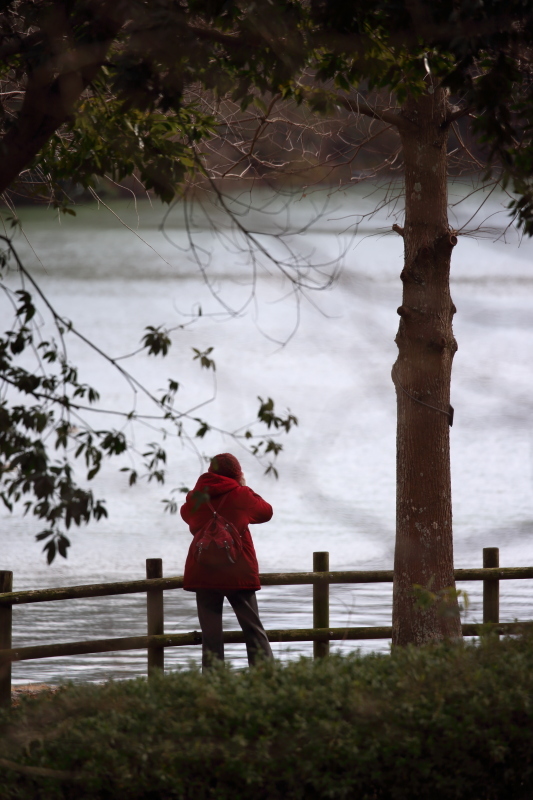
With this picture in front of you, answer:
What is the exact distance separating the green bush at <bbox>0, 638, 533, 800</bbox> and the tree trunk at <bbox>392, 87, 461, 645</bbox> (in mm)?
2626

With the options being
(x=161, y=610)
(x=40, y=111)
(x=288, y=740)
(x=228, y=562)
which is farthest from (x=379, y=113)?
(x=288, y=740)

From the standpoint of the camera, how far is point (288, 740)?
322 cm

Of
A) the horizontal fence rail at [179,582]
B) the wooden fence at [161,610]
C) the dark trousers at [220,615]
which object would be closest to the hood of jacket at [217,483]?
the dark trousers at [220,615]

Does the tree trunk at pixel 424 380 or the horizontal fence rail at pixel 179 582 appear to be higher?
the tree trunk at pixel 424 380

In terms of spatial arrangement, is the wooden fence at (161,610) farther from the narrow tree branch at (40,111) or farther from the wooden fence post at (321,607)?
the narrow tree branch at (40,111)

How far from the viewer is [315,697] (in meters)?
3.41

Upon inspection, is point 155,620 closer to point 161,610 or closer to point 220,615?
point 161,610

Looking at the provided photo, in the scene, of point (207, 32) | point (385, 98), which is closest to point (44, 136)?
point (207, 32)

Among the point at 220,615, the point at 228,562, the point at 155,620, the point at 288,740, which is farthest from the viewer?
the point at 155,620

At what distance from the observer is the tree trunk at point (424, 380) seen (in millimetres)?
6258

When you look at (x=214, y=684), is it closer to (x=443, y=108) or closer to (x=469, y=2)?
(x=469, y=2)

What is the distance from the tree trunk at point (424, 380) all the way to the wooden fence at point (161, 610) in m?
0.57

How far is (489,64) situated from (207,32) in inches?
63.0

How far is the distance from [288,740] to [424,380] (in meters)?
3.51
